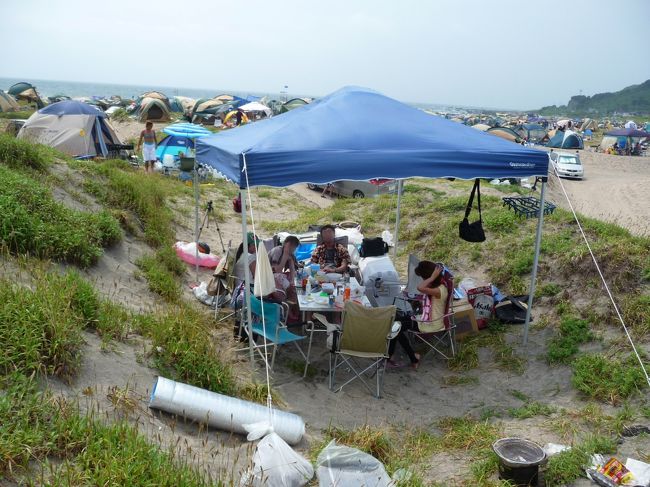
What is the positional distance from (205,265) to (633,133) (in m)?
36.6

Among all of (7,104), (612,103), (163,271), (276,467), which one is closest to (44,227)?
(163,271)

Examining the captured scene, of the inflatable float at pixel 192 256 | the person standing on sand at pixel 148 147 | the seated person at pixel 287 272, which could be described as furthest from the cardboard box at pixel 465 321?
the person standing on sand at pixel 148 147

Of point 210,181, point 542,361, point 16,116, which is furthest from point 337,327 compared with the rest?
point 16,116

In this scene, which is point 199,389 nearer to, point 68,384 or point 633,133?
point 68,384

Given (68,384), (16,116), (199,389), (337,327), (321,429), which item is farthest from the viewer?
(16,116)

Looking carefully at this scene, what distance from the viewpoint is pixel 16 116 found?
30656 mm

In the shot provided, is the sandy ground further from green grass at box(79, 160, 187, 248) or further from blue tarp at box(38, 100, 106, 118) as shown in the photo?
blue tarp at box(38, 100, 106, 118)

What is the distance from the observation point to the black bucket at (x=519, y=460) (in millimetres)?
3689

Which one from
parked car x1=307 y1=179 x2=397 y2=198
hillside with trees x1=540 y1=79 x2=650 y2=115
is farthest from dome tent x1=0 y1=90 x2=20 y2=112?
hillside with trees x1=540 y1=79 x2=650 y2=115

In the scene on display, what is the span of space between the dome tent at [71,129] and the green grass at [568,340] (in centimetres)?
1355

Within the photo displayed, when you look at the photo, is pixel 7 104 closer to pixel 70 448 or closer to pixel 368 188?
pixel 368 188

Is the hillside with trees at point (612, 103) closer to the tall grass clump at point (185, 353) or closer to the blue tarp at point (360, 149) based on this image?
the blue tarp at point (360, 149)

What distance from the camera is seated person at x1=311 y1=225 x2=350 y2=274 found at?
724 cm

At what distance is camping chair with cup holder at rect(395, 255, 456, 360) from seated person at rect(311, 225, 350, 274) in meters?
0.95
